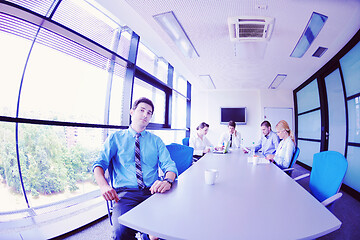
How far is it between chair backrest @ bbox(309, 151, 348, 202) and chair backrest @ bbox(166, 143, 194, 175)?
137cm

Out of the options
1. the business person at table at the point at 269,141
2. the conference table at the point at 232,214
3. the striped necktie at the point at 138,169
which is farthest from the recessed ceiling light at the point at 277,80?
the striped necktie at the point at 138,169

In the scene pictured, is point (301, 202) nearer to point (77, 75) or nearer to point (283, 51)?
point (77, 75)

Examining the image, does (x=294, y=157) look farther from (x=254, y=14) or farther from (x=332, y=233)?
(x=254, y=14)

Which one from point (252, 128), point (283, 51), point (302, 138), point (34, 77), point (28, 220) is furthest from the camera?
point (252, 128)

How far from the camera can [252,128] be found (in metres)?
6.64

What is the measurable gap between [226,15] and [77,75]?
7.91 ft

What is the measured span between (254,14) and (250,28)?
270 mm

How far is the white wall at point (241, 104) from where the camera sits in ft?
21.3

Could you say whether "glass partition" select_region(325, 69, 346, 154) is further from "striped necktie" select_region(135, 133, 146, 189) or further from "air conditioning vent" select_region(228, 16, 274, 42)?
"striped necktie" select_region(135, 133, 146, 189)

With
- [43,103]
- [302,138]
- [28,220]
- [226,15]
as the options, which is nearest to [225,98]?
[302,138]

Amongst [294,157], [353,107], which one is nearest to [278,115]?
[353,107]

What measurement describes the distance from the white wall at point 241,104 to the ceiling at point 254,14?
6.34 feet

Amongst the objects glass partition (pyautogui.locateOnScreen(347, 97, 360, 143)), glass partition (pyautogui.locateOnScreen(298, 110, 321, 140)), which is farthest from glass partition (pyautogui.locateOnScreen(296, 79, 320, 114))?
glass partition (pyautogui.locateOnScreen(347, 97, 360, 143))

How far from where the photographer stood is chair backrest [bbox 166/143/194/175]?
2145 mm
